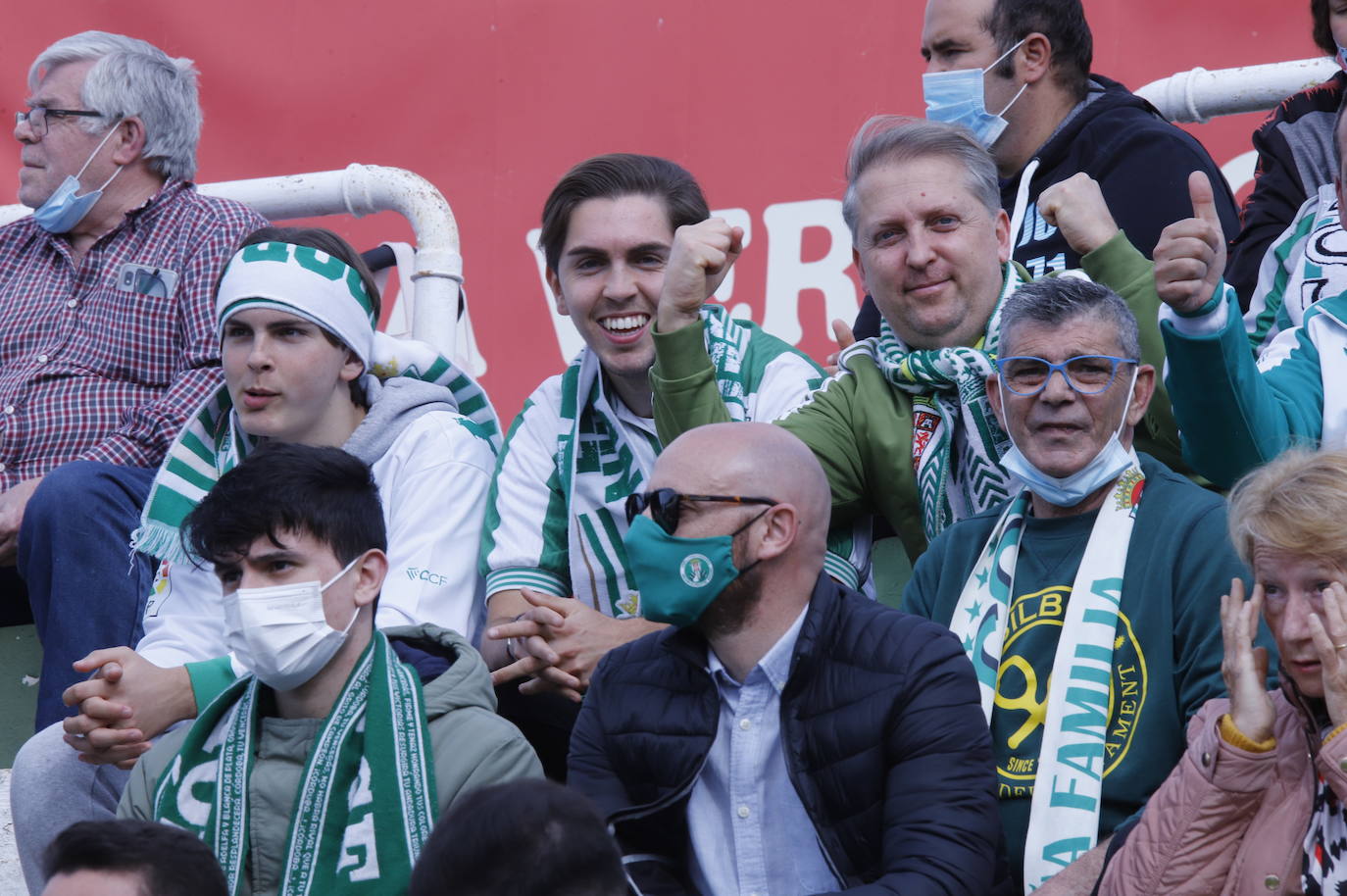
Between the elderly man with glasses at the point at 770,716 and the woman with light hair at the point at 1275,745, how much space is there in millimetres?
352

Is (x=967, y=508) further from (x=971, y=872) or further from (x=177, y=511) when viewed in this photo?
(x=177, y=511)

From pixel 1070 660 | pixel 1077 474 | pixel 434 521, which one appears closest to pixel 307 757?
pixel 434 521

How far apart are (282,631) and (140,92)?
2.53 m

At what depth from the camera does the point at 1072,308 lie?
3.36m

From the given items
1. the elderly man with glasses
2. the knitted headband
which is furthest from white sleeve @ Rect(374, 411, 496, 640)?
the elderly man with glasses

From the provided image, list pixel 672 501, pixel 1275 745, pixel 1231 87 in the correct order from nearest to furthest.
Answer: pixel 1275 745
pixel 672 501
pixel 1231 87

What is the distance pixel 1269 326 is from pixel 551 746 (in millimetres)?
1824

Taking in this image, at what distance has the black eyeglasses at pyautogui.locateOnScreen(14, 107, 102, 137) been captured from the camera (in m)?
5.23

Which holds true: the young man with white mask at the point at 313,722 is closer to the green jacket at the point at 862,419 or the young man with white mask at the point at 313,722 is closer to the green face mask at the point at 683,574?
the green face mask at the point at 683,574

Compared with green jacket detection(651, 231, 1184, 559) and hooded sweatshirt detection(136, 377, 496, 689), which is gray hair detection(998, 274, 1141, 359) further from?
hooded sweatshirt detection(136, 377, 496, 689)

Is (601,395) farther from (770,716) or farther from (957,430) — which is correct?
(770,716)

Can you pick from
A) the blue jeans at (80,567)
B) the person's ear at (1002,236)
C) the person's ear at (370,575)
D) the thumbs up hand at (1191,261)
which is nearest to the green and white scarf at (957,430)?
the person's ear at (1002,236)

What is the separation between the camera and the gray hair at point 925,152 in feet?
13.0

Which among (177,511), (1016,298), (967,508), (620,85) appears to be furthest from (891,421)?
(620,85)
